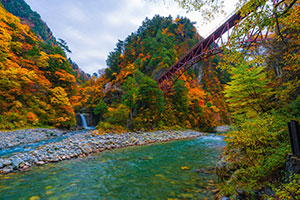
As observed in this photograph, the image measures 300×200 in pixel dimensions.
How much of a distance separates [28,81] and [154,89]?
536 inches

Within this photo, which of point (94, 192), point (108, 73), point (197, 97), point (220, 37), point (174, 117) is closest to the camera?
point (94, 192)

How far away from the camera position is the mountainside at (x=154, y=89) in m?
16.2

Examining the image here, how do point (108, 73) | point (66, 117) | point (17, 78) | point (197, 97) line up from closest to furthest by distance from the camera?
point (17, 78) < point (66, 117) < point (197, 97) < point (108, 73)

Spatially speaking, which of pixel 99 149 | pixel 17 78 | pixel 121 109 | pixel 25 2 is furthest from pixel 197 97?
pixel 25 2

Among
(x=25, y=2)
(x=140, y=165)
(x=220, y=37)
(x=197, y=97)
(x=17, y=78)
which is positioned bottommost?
(x=140, y=165)

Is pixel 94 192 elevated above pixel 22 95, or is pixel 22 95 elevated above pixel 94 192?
pixel 22 95

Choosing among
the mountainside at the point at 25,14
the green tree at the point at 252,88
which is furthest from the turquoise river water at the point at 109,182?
the mountainside at the point at 25,14

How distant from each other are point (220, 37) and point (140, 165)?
50.2ft

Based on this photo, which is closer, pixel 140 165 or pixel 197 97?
pixel 140 165

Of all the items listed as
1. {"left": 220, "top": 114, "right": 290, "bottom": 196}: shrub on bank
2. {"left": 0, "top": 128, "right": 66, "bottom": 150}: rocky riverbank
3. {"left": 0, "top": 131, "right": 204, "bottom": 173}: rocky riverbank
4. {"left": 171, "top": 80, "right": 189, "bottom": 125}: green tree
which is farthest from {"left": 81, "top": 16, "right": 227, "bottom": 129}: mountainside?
{"left": 220, "top": 114, "right": 290, "bottom": 196}: shrub on bank

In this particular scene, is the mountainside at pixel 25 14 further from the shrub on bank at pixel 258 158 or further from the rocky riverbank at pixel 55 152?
the shrub on bank at pixel 258 158

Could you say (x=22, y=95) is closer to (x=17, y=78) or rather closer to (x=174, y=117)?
(x=17, y=78)

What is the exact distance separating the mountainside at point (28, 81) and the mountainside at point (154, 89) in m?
6.45

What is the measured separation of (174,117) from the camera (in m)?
19.4
